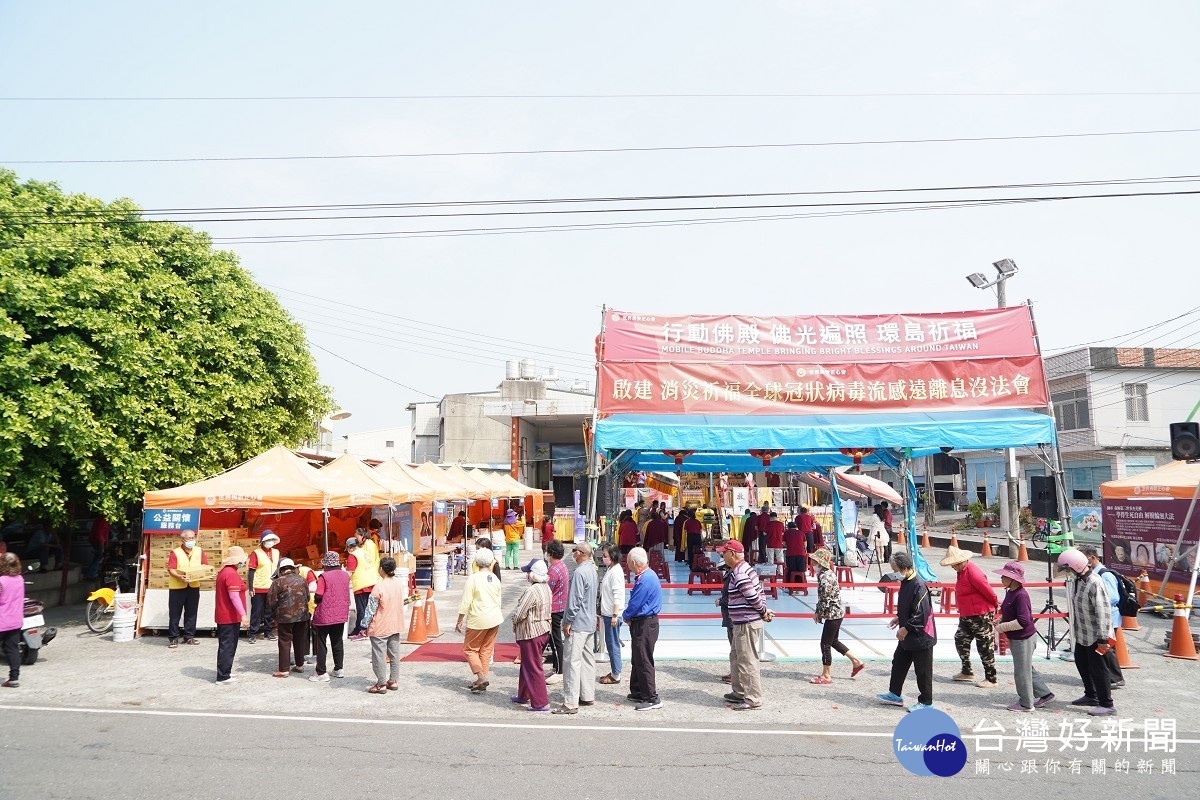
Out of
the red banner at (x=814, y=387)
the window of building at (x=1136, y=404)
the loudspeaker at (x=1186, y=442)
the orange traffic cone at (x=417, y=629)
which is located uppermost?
the window of building at (x=1136, y=404)

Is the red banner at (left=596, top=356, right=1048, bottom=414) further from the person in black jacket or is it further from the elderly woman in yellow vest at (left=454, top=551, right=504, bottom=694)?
the person in black jacket

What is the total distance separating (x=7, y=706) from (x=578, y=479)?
116 ft

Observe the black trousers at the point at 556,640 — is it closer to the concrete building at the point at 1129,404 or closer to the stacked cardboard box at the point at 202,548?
the stacked cardboard box at the point at 202,548

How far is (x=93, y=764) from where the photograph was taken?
6.48m

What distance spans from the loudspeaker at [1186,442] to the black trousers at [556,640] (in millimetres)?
9734

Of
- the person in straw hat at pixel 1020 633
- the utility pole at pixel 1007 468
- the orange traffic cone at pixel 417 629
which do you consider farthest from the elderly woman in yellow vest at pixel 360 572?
the utility pole at pixel 1007 468

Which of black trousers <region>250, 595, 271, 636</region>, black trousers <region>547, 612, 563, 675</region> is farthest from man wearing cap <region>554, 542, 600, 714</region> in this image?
black trousers <region>250, 595, 271, 636</region>

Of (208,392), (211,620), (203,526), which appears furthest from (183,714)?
(208,392)

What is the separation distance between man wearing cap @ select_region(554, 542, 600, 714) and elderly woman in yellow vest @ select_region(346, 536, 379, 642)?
490cm

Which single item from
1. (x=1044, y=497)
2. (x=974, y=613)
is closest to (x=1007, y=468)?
(x=1044, y=497)

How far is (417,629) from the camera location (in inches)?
474

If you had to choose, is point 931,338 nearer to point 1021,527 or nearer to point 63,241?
point 63,241

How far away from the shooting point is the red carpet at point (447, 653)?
10.8 meters

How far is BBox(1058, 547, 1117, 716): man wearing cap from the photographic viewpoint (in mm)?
7832
